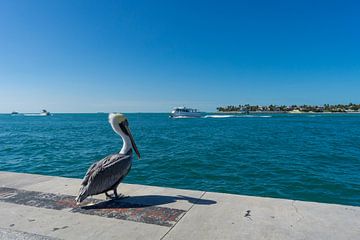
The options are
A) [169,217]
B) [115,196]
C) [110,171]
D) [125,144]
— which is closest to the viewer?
[169,217]

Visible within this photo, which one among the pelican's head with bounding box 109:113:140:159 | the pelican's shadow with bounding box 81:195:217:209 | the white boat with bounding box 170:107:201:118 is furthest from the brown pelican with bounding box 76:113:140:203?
the white boat with bounding box 170:107:201:118

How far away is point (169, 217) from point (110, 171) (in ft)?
4.41

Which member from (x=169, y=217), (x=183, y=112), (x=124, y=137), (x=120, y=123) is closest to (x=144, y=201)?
(x=169, y=217)

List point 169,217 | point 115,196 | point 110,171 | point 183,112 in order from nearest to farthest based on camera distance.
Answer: point 169,217, point 110,171, point 115,196, point 183,112

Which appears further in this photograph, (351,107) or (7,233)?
(351,107)

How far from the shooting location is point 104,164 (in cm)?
411

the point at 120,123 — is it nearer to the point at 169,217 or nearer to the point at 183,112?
the point at 169,217

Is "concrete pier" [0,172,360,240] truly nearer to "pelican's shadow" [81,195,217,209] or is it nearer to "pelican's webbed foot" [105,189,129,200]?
"pelican's shadow" [81,195,217,209]

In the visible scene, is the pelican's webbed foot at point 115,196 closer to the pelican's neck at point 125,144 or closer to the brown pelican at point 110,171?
Result: the brown pelican at point 110,171

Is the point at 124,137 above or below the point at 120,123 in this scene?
below

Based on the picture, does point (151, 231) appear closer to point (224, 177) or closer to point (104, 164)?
point (104, 164)

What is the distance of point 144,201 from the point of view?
415cm

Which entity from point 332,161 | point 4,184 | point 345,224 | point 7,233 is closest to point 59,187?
point 4,184

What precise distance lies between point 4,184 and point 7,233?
9.01 ft
